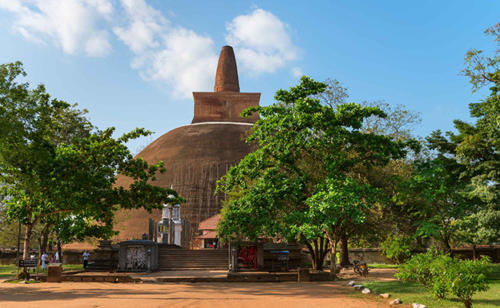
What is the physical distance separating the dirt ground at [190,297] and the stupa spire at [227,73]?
49576mm

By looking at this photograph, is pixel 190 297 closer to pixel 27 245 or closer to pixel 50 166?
pixel 50 166

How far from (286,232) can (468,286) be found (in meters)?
8.28

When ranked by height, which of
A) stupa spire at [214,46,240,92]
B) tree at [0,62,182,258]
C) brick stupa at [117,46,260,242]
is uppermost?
stupa spire at [214,46,240,92]

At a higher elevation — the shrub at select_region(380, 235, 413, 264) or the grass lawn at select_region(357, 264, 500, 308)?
the shrub at select_region(380, 235, 413, 264)

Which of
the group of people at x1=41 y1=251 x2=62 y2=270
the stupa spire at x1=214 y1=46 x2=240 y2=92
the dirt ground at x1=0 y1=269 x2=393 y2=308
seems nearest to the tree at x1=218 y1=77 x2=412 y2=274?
the dirt ground at x1=0 y1=269 x2=393 y2=308

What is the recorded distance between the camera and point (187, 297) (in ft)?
39.2

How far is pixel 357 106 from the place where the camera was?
16.8 metres

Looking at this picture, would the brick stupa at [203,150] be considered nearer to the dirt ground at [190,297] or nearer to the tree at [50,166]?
the tree at [50,166]

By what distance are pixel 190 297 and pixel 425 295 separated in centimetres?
686

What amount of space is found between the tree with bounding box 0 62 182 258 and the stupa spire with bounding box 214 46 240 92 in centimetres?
4395

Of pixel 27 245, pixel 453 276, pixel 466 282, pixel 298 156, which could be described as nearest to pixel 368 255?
pixel 298 156

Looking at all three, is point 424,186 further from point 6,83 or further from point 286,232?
point 6,83

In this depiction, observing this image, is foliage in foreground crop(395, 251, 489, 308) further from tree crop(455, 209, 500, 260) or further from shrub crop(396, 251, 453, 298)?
tree crop(455, 209, 500, 260)

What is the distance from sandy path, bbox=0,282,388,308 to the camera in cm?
1066
